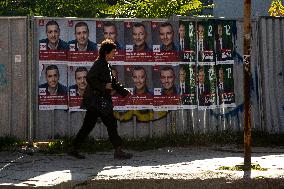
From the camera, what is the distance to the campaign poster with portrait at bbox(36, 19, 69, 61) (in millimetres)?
8352

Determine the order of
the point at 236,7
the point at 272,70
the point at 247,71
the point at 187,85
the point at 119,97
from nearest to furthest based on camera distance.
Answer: the point at 247,71, the point at 119,97, the point at 187,85, the point at 272,70, the point at 236,7

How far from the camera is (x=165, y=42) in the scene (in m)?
8.74

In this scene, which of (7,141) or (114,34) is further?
(114,34)

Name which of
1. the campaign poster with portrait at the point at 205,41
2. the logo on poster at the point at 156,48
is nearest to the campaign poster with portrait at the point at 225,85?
the campaign poster with portrait at the point at 205,41

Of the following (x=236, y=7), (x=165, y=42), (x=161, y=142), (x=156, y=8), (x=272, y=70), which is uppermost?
(x=236, y=7)

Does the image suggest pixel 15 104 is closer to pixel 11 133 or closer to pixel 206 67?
pixel 11 133

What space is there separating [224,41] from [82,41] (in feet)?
8.70

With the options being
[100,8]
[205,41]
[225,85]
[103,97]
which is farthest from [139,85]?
[100,8]

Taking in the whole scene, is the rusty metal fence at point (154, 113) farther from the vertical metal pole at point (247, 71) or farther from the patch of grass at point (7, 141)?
the vertical metal pole at point (247, 71)

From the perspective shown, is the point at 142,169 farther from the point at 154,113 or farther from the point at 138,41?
the point at 138,41

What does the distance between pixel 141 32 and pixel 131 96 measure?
3.86 feet

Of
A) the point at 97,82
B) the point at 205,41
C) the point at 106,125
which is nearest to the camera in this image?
the point at 97,82

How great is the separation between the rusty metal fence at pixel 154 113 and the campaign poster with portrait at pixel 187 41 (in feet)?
2.84

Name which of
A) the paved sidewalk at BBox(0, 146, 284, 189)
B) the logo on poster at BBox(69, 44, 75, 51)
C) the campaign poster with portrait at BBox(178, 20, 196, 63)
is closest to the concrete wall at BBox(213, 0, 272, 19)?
the campaign poster with portrait at BBox(178, 20, 196, 63)
